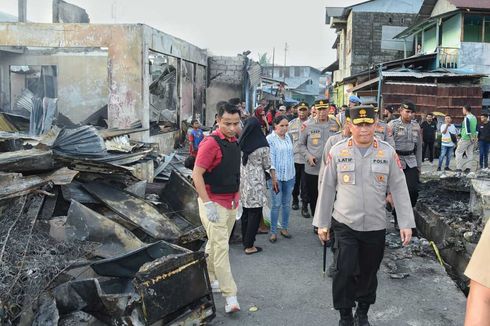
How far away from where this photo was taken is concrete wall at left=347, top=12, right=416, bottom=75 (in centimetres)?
2898

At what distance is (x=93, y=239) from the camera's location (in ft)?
16.5

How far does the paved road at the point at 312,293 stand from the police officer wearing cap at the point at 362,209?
0.53 metres

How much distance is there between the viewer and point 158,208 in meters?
6.49

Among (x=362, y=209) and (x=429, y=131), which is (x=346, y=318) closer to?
(x=362, y=209)

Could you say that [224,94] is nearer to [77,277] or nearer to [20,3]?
[20,3]

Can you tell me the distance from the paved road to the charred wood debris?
70 cm

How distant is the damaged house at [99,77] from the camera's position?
36.1ft

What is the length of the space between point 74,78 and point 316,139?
8415 mm

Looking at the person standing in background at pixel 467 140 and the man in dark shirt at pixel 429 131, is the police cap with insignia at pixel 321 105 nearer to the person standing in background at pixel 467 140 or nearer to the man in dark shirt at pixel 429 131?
the person standing in background at pixel 467 140

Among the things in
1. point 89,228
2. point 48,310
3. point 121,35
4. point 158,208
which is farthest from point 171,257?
point 121,35

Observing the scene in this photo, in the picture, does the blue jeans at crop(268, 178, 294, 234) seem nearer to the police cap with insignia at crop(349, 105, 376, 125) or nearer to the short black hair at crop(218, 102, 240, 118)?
the short black hair at crop(218, 102, 240, 118)

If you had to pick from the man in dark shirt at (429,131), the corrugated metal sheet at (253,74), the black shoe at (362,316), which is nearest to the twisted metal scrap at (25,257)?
the black shoe at (362,316)

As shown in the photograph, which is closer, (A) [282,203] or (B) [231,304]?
(B) [231,304]

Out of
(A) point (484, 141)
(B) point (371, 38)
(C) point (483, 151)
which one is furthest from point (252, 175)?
(B) point (371, 38)
